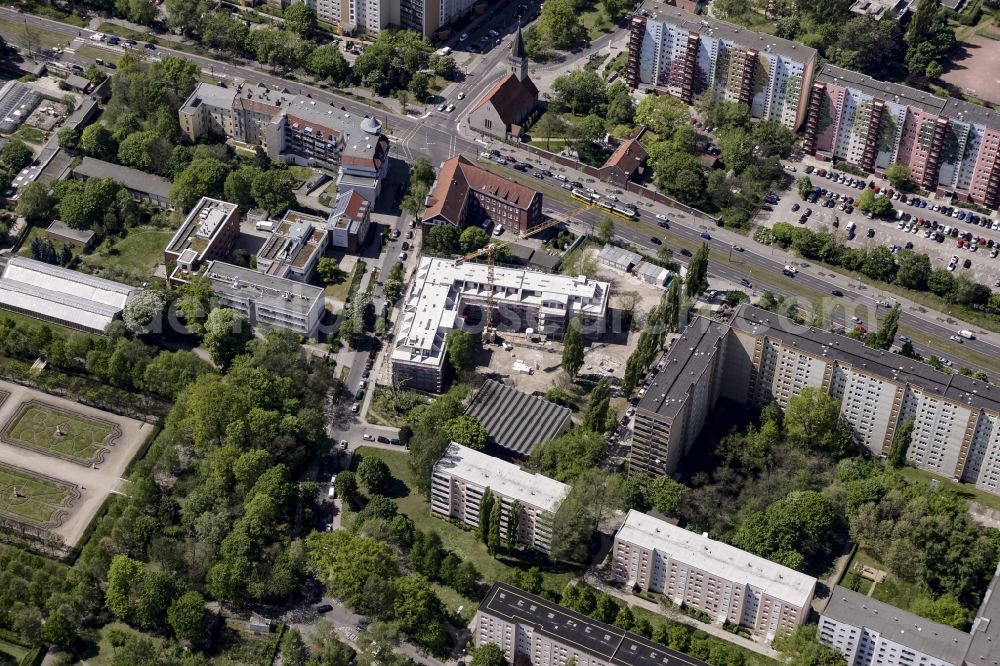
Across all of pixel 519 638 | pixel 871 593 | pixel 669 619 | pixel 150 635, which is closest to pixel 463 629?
pixel 519 638

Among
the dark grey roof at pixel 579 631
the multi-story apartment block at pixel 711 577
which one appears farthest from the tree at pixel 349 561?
the multi-story apartment block at pixel 711 577

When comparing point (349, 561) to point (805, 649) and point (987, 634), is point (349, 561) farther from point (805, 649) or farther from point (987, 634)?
point (987, 634)

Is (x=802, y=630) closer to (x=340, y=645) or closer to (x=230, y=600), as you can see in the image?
(x=340, y=645)

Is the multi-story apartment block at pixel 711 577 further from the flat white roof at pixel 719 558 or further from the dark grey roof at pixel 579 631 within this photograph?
the dark grey roof at pixel 579 631

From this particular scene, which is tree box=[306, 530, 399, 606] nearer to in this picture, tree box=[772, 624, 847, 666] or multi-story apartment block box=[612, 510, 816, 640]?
multi-story apartment block box=[612, 510, 816, 640]

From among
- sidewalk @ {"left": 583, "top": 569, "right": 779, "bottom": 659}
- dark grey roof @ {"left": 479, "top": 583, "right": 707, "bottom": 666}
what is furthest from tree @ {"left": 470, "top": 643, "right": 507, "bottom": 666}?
sidewalk @ {"left": 583, "top": 569, "right": 779, "bottom": 659}

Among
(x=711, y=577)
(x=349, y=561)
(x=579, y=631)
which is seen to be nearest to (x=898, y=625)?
(x=711, y=577)
